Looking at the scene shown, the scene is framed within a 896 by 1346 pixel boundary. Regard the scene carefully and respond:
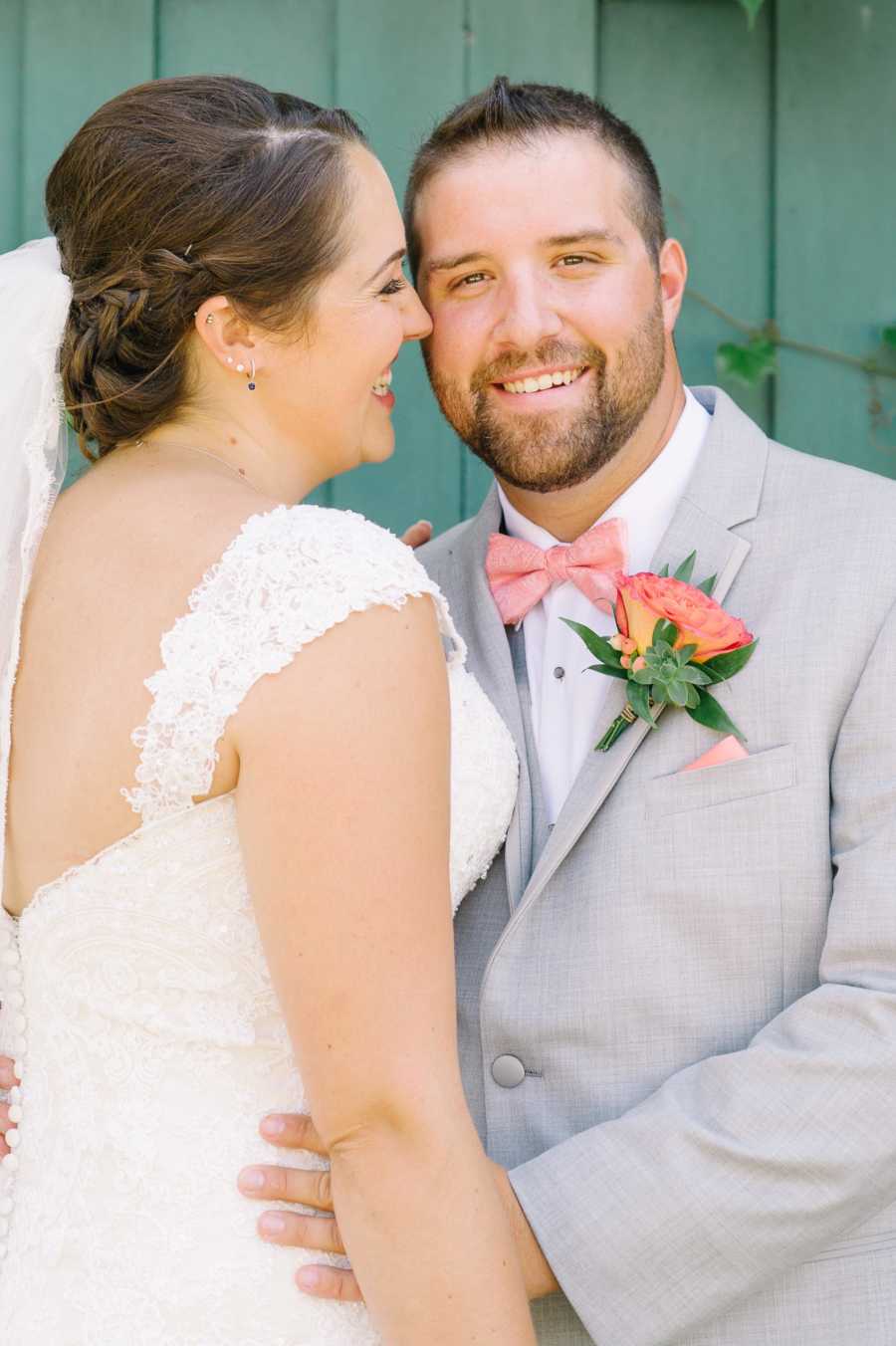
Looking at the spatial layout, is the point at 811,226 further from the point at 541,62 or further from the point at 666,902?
the point at 666,902

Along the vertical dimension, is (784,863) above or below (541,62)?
below

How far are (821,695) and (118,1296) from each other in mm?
1170

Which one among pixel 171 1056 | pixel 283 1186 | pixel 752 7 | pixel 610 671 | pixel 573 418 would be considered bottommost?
pixel 283 1186

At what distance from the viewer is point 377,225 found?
6.77ft

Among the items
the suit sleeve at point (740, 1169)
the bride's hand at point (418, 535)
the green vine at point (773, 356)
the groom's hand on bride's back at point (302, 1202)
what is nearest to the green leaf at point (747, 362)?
the green vine at point (773, 356)

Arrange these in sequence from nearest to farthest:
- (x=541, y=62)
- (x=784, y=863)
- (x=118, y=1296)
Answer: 1. (x=118, y=1296)
2. (x=784, y=863)
3. (x=541, y=62)

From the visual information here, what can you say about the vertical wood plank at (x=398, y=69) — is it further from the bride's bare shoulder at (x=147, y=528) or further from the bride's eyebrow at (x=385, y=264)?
the bride's bare shoulder at (x=147, y=528)

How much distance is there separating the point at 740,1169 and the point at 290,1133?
1.85 ft

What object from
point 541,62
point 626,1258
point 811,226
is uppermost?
point 541,62

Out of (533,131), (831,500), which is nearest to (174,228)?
(533,131)

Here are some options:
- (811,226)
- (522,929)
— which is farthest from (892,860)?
(811,226)

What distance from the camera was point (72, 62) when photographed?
9.59 ft

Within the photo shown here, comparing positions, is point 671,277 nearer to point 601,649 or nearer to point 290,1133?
point 601,649

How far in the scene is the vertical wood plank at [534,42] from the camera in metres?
2.90
